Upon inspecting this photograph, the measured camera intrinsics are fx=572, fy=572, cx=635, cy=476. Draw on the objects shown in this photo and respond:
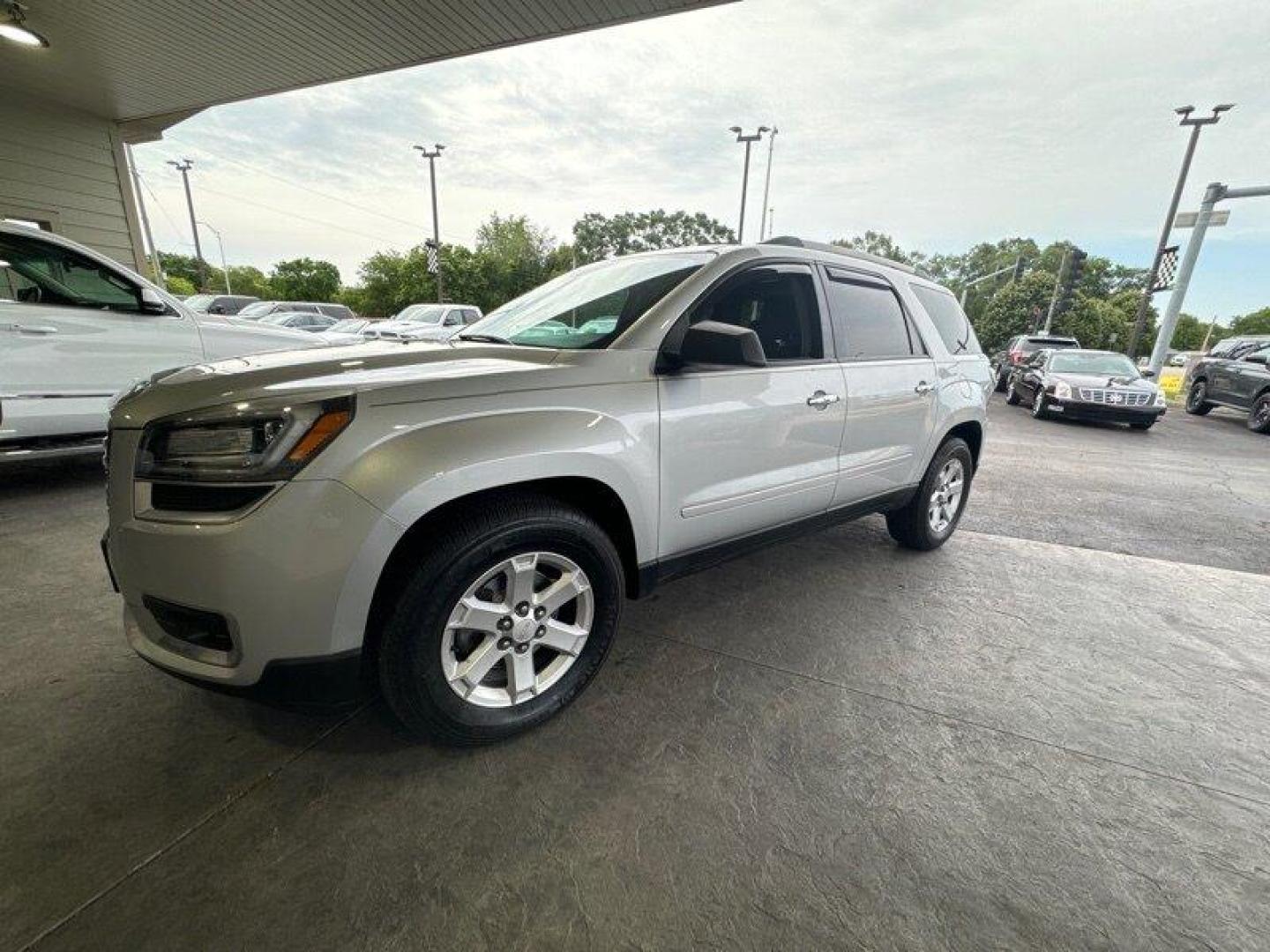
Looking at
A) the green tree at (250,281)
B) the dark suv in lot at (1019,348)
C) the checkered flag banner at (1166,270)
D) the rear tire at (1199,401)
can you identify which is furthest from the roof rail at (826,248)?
the green tree at (250,281)

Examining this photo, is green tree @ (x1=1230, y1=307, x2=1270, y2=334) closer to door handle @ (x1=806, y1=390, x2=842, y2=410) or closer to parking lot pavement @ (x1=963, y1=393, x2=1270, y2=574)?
parking lot pavement @ (x1=963, y1=393, x2=1270, y2=574)

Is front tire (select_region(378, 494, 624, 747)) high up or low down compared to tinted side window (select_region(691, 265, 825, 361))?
down

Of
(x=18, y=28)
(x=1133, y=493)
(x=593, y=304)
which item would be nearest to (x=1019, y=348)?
(x=1133, y=493)

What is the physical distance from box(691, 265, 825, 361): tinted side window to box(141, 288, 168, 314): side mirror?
465 centimetres

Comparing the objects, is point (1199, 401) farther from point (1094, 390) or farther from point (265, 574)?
point (265, 574)

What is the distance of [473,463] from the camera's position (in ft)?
5.44

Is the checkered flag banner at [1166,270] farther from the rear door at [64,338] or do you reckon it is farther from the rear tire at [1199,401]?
the rear door at [64,338]

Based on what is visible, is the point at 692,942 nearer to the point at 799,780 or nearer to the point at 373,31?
the point at 799,780

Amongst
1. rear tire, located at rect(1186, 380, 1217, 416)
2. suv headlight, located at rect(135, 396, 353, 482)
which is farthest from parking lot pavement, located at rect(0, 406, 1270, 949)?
rear tire, located at rect(1186, 380, 1217, 416)

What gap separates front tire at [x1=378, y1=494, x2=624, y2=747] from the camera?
166 centimetres

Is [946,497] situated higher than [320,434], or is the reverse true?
[320,434]

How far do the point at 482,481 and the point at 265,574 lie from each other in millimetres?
596

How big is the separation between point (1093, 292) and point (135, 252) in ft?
262

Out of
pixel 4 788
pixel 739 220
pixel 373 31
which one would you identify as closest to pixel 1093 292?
pixel 739 220
